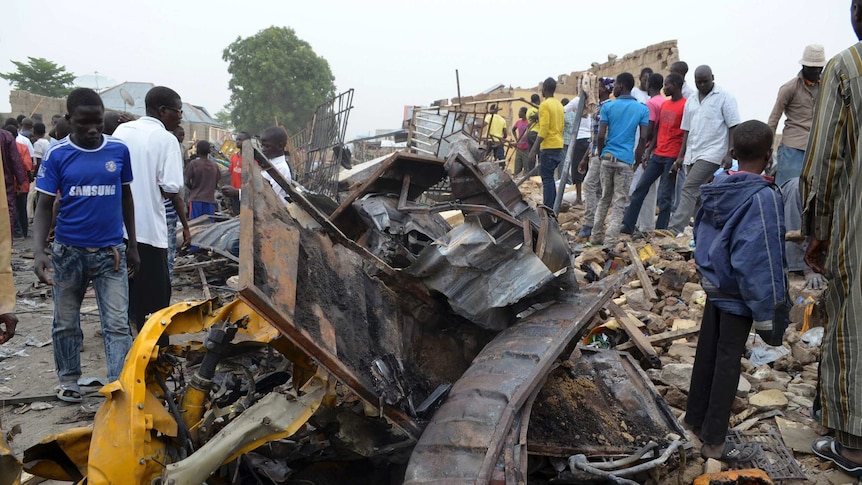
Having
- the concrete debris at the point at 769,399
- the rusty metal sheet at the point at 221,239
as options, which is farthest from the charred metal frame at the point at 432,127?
the concrete debris at the point at 769,399

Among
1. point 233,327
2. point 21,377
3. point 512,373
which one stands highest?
point 233,327

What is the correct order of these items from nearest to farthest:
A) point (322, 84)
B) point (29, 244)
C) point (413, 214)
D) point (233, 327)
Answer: point (233, 327)
point (413, 214)
point (29, 244)
point (322, 84)

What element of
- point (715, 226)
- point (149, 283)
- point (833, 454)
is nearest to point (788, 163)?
point (715, 226)

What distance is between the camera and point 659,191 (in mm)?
8234

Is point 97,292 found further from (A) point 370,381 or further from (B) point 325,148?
(B) point 325,148

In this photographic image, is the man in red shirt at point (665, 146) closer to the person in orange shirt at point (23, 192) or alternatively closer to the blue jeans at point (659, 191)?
the blue jeans at point (659, 191)

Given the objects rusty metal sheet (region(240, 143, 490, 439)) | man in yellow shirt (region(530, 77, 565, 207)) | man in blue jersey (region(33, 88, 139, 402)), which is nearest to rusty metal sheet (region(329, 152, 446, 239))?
rusty metal sheet (region(240, 143, 490, 439))

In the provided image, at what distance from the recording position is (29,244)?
962cm

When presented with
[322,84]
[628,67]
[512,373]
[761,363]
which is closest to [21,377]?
[512,373]

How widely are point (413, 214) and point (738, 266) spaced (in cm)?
287

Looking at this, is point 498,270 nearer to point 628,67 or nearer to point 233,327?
point 233,327

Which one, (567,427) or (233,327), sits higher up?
(233,327)

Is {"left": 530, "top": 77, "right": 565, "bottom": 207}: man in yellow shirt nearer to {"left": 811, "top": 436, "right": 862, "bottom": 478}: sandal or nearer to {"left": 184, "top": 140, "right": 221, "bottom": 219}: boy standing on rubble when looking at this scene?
{"left": 184, "top": 140, "right": 221, "bottom": 219}: boy standing on rubble

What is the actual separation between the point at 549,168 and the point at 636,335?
4.98 meters
